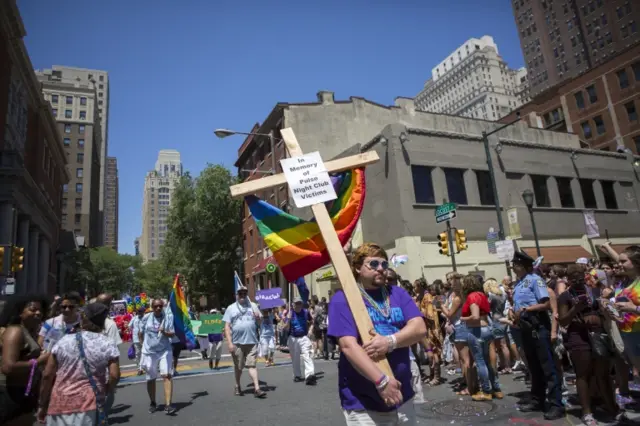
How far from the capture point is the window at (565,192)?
2567cm

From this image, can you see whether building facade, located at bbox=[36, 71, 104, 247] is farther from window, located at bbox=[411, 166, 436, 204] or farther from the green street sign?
the green street sign

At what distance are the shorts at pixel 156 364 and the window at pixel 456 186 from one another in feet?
56.7

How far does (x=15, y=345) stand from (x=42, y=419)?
0.73 metres

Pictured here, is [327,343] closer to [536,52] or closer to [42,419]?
[42,419]

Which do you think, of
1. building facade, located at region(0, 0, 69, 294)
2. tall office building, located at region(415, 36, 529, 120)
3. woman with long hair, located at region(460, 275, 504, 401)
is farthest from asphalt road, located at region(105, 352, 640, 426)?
tall office building, located at region(415, 36, 529, 120)

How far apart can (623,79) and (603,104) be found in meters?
3.10

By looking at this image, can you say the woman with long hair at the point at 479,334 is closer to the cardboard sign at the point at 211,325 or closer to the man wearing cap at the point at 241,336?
the man wearing cap at the point at 241,336

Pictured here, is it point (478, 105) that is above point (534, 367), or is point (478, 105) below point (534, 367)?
above

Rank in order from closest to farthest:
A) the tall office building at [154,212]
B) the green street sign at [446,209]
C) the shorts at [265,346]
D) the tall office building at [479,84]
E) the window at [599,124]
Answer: the shorts at [265,346]
the green street sign at [446,209]
the window at [599,124]
the tall office building at [479,84]
the tall office building at [154,212]

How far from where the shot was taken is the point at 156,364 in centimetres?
803

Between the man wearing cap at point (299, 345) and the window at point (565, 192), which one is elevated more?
the window at point (565, 192)

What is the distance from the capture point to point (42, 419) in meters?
3.91

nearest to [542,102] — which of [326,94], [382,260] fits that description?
[326,94]

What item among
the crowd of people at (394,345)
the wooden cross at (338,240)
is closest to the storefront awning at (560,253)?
the crowd of people at (394,345)
